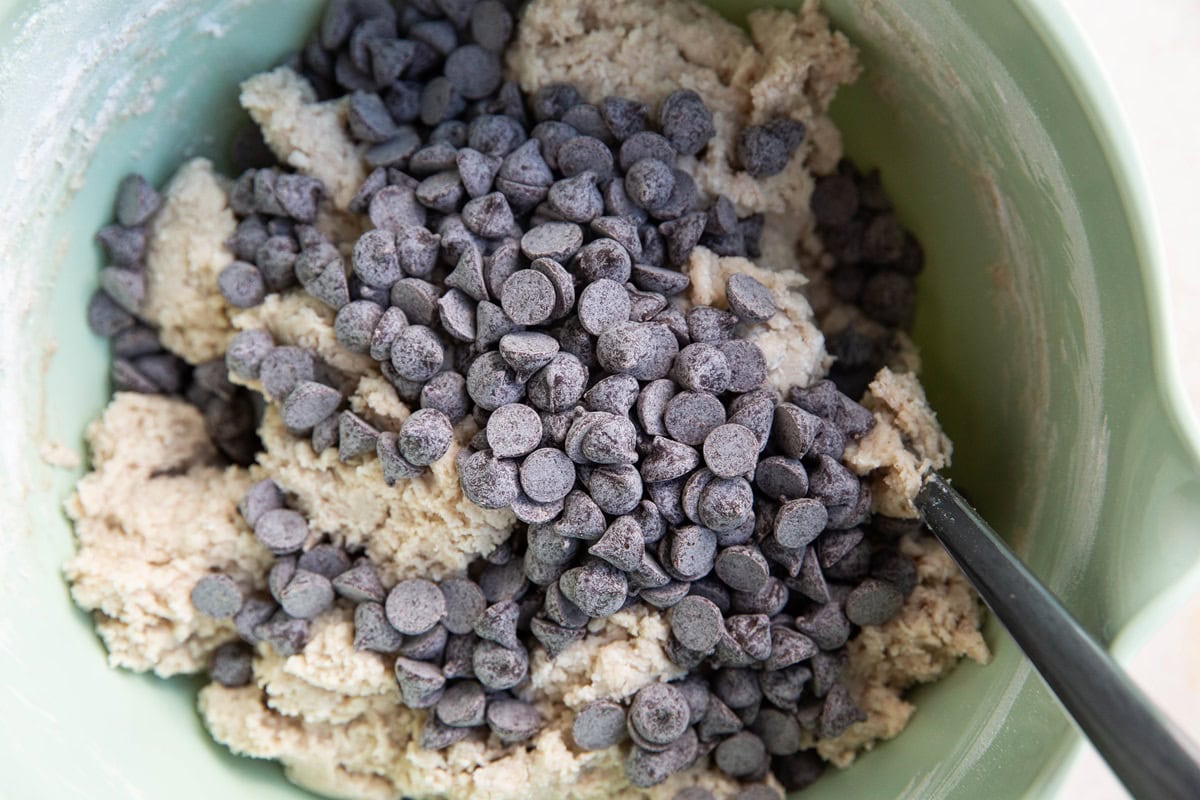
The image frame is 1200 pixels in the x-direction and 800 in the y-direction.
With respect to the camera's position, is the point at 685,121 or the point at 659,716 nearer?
the point at 659,716

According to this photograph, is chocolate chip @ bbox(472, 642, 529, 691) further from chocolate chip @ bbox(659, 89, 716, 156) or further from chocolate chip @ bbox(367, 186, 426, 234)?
chocolate chip @ bbox(659, 89, 716, 156)

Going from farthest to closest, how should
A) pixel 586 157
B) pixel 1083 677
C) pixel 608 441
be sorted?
pixel 586 157 < pixel 608 441 < pixel 1083 677

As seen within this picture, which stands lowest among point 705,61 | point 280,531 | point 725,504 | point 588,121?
point 280,531

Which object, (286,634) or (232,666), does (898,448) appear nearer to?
(286,634)

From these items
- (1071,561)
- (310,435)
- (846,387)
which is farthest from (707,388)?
(310,435)

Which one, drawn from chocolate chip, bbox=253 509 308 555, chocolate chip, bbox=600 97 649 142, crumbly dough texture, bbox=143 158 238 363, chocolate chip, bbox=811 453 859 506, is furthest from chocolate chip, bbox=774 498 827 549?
crumbly dough texture, bbox=143 158 238 363

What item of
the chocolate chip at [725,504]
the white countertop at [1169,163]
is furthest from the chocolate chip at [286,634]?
the white countertop at [1169,163]

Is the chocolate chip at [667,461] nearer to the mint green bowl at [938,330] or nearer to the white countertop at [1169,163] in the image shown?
the mint green bowl at [938,330]

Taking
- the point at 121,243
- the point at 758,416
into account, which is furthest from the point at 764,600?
the point at 121,243
